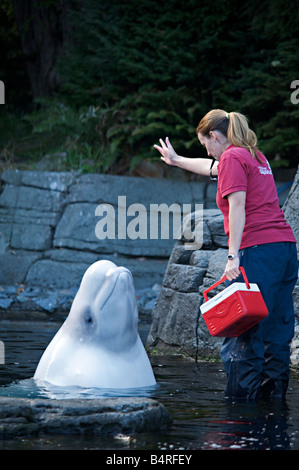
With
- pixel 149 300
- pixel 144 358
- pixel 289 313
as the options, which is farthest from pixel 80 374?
pixel 149 300

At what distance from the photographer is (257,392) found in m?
4.85

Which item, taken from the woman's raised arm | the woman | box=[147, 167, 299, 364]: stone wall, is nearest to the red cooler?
the woman

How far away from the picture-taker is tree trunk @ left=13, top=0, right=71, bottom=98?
1560 cm

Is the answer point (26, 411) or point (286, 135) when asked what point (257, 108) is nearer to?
point (286, 135)

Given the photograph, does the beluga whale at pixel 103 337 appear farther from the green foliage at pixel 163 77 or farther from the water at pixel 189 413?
the green foliage at pixel 163 77

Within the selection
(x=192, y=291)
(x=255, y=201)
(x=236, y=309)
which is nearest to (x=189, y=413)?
(x=236, y=309)

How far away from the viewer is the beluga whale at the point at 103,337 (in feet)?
15.9

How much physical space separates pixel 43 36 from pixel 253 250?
12453mm

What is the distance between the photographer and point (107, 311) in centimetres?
487

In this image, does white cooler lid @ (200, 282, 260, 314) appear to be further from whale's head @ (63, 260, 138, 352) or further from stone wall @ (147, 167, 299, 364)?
stone wall @ (147, 167, 299, 364)

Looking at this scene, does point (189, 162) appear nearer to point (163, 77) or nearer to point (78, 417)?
point (78, 417)

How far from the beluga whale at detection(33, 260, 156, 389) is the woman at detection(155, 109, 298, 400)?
673mm

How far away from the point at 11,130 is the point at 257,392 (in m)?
12.0

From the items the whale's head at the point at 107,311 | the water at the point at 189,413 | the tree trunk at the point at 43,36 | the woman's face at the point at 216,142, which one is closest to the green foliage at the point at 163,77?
the tree trunk at the point at 43,36
